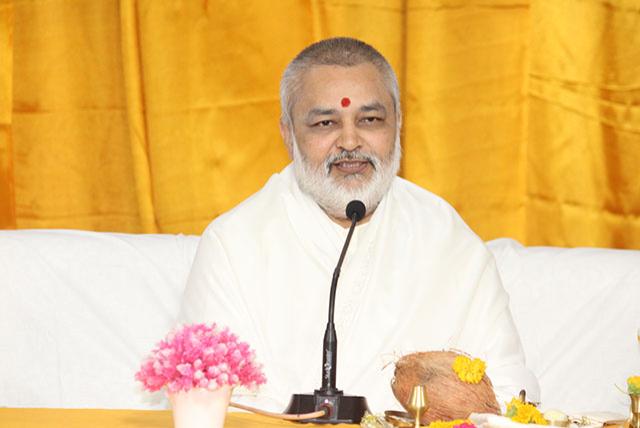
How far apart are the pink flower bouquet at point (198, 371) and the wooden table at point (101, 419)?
0.22 m

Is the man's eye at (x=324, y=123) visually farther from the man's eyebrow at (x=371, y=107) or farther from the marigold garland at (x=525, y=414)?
the marigold garland at (x=525, y=414)

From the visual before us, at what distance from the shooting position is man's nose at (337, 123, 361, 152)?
2.94 m

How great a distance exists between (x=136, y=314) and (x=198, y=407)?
156 cm

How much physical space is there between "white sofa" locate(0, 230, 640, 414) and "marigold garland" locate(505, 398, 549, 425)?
1406 mm

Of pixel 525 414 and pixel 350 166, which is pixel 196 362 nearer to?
pixel 525 414

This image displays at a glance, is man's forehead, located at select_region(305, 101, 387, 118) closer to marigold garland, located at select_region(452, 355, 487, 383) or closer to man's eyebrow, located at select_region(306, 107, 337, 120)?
man's eyebrow, located at select_region(306, 107, 337, 120)

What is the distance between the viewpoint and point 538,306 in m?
3.34

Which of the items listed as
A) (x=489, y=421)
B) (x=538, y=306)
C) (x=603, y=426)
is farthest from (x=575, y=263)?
(x=489, y=421)

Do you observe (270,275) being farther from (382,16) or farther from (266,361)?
(382,16)

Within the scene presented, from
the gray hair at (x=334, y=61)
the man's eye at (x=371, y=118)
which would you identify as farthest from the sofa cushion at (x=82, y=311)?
the man's eye at (x=371, y=118)

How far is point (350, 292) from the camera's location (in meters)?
2.95

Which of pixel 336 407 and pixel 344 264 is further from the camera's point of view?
pixel 344 264

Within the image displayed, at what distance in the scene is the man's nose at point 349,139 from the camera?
2.94 meters

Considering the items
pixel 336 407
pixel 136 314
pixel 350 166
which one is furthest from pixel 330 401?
pixel 136 314
